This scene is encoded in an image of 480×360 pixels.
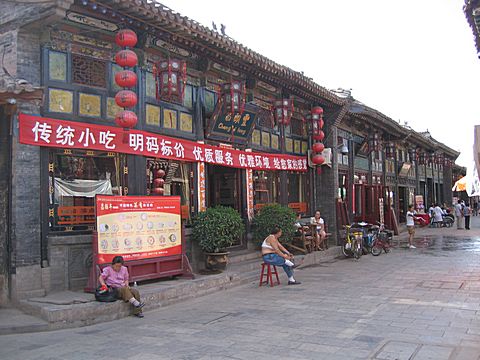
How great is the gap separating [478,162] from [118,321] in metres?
5.49

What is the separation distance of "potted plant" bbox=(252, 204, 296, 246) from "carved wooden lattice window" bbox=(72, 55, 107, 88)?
5437mm

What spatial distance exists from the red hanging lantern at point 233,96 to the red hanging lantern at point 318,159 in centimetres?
480

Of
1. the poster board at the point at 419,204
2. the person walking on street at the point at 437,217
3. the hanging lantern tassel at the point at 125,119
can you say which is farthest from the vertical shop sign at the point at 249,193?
the poster board at the point at 419,204

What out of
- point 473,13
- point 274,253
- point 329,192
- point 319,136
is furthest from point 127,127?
point 329,192

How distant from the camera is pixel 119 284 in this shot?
24.8 feet

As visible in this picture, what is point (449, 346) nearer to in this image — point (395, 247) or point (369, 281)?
point (369, 281)

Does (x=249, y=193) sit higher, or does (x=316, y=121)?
(x=316, y=121)

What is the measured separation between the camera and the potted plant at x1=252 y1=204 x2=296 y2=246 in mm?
12305

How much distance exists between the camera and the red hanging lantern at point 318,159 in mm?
15750

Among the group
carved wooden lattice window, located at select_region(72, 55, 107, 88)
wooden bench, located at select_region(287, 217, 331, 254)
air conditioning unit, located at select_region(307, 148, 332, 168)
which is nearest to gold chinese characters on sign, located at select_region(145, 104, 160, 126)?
carved wooden lattice window, located at select_region(72, 55, 107, 88)

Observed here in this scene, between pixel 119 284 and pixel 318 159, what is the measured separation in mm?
9677

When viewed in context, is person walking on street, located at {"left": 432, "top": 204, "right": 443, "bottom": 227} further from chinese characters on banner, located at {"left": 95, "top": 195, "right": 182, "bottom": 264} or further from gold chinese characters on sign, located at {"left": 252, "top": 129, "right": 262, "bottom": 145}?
chinese characters on banner, located at {"left": 95, "top": 195, "right": 182, "bottom": 264}

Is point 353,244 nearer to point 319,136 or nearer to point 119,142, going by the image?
point 319,136

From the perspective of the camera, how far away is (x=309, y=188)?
16.2 m
